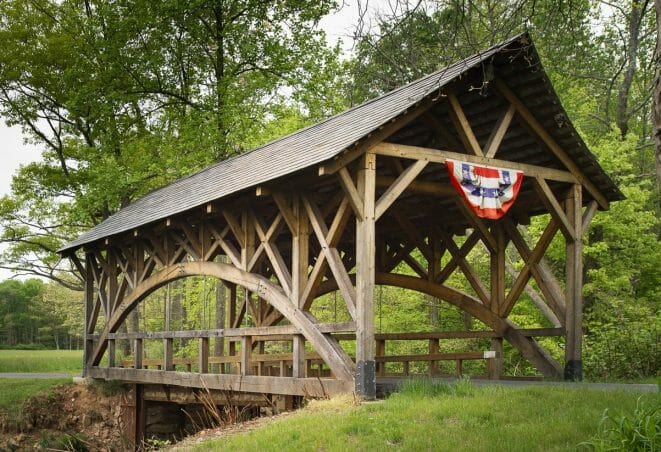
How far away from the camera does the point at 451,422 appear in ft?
24.7

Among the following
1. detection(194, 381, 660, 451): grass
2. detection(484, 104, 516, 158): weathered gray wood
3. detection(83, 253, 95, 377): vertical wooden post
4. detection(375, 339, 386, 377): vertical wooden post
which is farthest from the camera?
detection(83, 253, 95, 377): vertical wooden post

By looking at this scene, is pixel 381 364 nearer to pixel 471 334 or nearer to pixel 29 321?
pixel 471 334

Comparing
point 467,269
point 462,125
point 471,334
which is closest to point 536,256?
point 467,269

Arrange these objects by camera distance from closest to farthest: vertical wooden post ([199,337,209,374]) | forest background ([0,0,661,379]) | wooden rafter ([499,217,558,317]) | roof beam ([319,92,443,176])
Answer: roof beam ([319,92,443,176])
wooden rafter ([499,217,558,317])
vertical wooden post ([199,337,209,374])
forest background ([0,0,661,379])

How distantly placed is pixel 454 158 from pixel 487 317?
160 inches

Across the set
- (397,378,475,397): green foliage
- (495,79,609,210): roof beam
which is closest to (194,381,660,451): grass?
(397,378,475,397): green foliage

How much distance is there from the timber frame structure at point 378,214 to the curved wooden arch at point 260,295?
29 mm

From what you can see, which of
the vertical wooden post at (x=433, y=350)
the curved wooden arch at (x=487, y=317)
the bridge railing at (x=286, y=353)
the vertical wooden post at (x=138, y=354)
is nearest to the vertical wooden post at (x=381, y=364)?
the bridge railing at (x=286, y=353)

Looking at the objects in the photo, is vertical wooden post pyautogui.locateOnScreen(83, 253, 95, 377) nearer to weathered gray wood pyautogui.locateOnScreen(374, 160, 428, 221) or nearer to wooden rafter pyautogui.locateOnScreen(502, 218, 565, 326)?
wooden rafter pyautogui.locateOnScreen(502, 218, 565, 326)

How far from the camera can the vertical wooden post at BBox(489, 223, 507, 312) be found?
13680mm

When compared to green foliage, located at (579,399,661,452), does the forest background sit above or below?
above

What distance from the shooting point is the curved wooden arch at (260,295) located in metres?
9.99

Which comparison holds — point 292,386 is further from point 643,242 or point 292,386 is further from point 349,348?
point 349,348

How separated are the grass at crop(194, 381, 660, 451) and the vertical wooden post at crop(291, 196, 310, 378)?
6.08 ft
